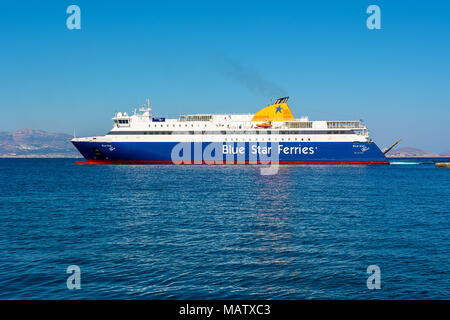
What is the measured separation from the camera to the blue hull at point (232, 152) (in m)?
71.8

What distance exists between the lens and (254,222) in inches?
832

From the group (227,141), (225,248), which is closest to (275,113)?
(227,141)

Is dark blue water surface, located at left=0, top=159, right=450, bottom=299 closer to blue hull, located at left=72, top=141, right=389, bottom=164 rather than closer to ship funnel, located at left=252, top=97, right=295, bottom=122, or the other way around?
blue hull, located at left=72, top=141, right=389, bottom=164

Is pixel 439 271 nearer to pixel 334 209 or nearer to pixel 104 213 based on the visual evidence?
pixel 334 209

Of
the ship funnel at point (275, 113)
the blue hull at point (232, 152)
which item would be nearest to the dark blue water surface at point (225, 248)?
the blue hull at point (232, 152)

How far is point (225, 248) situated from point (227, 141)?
58.3m

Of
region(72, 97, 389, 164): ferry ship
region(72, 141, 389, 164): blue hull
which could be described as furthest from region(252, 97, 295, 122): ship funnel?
region(72, 141, 389, 164): blue hull

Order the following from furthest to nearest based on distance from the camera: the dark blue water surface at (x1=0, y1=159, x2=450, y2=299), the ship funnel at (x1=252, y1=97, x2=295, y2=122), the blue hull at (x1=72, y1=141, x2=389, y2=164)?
the ship funnel at (x1=252, y1=97, x2=295, y2=122) → the blue hull at (x1=72, y1=141, x2=389, y2=164) → the dark blue water surface at (x1=0, y1=159, x2=450, y2=299)

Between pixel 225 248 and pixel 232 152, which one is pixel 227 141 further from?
pixel 225 248

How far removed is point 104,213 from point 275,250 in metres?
13.8

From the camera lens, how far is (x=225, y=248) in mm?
15547

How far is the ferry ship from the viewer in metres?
71.8

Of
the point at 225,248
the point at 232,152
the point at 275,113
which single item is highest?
the point at 275,113

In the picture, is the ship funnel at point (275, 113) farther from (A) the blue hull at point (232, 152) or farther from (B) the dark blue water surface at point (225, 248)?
(B) the dark blue water surface at point (225, 248)
